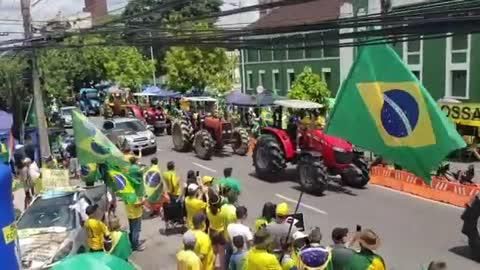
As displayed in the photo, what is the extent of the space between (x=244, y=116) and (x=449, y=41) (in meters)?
10.3

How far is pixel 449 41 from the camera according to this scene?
1033 inches

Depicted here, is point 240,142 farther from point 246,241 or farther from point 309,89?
point 246,241

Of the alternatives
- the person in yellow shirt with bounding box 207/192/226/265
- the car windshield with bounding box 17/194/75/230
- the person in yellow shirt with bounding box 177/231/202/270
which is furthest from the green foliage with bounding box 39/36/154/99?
the person in yellow shirt with bounding box 177/231/202/270

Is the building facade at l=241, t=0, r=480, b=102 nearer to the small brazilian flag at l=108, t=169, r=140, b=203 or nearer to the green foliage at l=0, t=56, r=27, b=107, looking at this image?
the small brazilian flag at l=108, t=169, r=140, b=203

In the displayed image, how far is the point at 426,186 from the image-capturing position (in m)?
15.2

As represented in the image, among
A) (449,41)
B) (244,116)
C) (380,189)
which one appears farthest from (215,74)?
(380,189)

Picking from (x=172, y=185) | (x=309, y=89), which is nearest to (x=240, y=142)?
(x=309, y=89)

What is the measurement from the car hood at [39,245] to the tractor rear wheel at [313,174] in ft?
22.8

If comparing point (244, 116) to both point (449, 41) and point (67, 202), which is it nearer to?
point (449, 41)

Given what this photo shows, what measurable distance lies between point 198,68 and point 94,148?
2750 cm

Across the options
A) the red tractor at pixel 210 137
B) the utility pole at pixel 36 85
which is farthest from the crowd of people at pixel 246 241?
the red tractor at pixel 210 137

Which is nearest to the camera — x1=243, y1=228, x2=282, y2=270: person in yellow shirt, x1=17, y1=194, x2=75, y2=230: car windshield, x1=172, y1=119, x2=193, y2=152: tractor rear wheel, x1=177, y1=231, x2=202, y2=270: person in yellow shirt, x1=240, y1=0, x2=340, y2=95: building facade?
x1=243, y1=228, x2=282, y2=270: person in yellow shirt

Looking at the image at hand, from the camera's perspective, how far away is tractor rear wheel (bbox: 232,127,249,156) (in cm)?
2228

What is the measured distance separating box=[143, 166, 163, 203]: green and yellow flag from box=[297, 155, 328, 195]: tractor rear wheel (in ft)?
12.3
